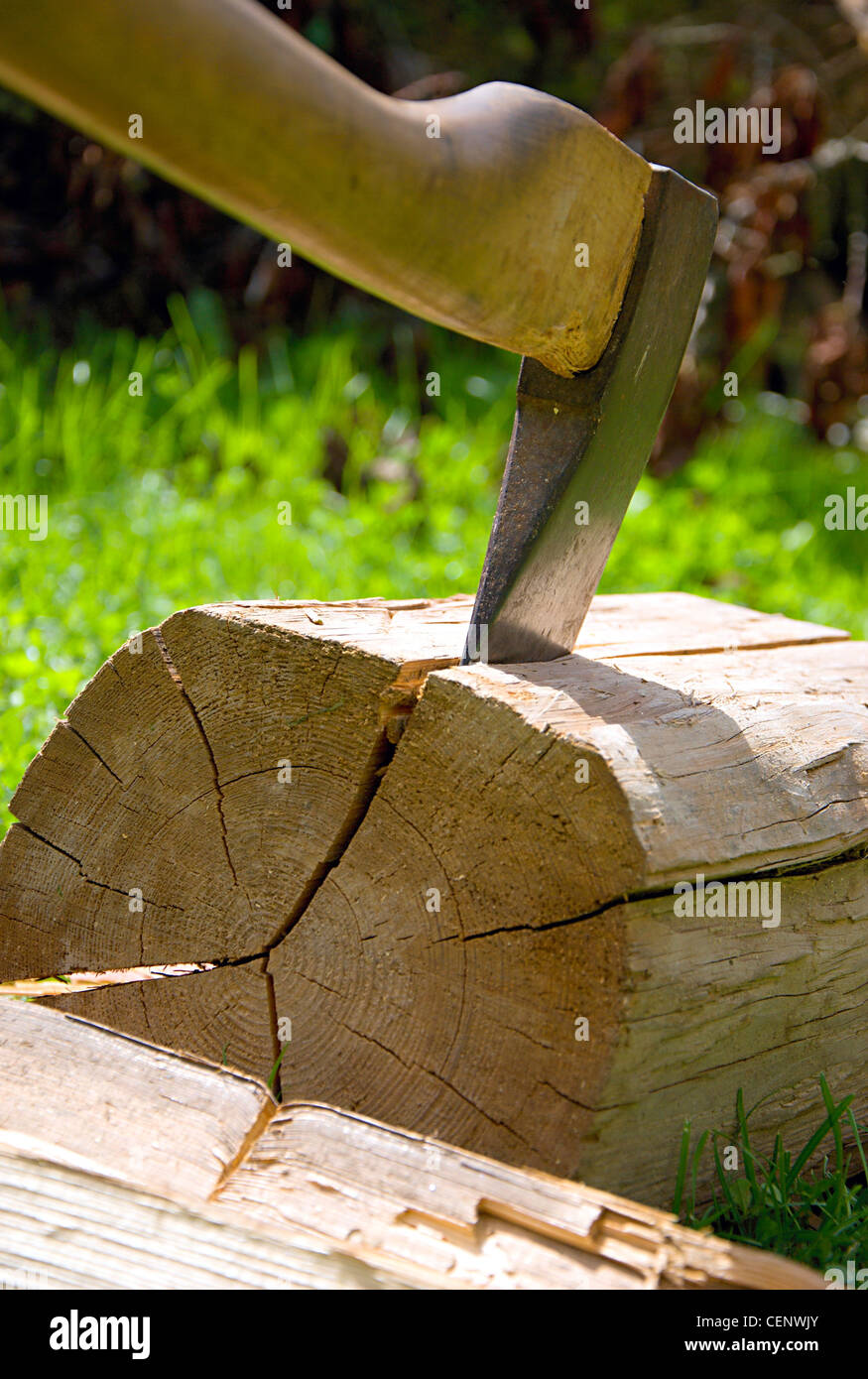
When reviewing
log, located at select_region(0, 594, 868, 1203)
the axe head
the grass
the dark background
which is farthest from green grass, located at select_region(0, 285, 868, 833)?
the axe head

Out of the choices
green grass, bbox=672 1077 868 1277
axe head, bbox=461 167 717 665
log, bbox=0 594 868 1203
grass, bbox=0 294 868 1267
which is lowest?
green grass, bbox=672 1077 868 1277

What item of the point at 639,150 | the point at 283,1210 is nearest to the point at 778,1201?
the point at 283,1210

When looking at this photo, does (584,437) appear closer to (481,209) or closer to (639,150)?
(481,209)

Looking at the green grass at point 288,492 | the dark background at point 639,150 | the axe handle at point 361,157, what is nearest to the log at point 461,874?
the axe handle at point 361,157

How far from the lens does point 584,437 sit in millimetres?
1498

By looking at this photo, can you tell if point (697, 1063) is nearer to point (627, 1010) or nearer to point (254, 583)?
point (627, 1010)

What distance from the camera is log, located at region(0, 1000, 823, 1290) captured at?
1.03 m

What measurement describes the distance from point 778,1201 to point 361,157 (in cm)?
129

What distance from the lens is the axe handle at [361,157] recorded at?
964 millimetres

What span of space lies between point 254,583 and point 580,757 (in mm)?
2112

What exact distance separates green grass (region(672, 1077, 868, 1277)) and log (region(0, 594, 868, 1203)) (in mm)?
30

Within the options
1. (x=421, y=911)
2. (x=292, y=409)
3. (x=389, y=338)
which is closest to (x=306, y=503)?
(x=292, y=409)

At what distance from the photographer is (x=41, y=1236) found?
107 cm

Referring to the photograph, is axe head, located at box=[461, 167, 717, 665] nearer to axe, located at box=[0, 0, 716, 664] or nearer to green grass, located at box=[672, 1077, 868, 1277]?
axe, located at box=[0, 0, 716, 664]
